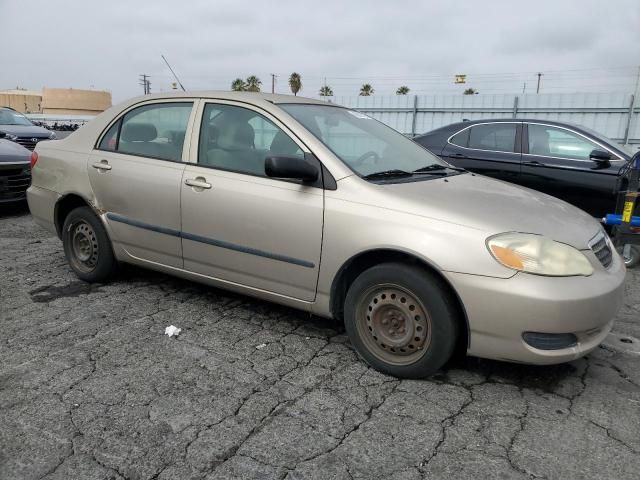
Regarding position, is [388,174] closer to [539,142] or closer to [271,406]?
[271,406]

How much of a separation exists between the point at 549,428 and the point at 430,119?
547 inches

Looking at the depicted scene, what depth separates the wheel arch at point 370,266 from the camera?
9.11ft

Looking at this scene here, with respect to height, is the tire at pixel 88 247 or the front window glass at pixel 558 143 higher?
the front window glass at pixel 558 143

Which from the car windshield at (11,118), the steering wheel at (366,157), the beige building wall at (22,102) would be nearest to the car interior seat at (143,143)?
the steering wheel at (366,157)

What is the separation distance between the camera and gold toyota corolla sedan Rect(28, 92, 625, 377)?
8.70ft

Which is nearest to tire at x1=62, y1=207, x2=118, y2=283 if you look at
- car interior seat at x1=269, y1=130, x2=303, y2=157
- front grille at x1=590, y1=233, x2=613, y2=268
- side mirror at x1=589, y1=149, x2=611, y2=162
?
car interior seat at x1=269, y1=130, x2=303, y2=157

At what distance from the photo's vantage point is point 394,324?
2.96 m

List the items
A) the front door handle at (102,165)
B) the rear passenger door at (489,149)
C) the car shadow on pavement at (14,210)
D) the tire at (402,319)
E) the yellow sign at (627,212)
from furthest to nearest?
the car shadow on pavement at (14,210) < the rear passenger door at (489,149) < the yellow sign at (627,212) < the front door handle at (102,165) < the tire at (402,319)

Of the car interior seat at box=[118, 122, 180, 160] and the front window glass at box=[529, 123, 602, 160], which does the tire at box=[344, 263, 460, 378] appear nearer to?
the car interior seat at box=[118, 122, 180, 160]

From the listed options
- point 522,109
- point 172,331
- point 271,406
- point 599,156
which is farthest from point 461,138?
point 522,109

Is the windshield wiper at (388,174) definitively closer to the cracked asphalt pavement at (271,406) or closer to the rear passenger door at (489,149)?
the cracked asphalt pavement at (271,406)

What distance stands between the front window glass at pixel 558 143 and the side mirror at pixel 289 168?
4140 millimetres

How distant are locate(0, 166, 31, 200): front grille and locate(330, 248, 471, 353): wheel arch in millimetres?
6171

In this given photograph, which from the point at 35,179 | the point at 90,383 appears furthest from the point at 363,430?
the point at 35,179
